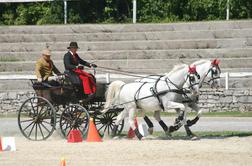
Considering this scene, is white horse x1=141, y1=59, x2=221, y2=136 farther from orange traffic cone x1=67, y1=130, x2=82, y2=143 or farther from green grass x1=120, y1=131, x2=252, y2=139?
orange traffic cone x1=67, y1=130, x2=82, y2=143

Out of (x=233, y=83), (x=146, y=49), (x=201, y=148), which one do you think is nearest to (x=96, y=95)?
(x=201, y=148)

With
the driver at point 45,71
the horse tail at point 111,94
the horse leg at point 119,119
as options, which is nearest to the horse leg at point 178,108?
the horse leg at point 119,119

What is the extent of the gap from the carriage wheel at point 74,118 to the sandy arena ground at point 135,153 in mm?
538

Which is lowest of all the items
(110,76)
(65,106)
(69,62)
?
(110,76)

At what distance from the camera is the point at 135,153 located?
15109mm

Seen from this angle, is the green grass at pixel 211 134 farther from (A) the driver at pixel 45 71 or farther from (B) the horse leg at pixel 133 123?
(A) the driver at pixel 45 71

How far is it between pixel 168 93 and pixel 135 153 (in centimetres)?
318

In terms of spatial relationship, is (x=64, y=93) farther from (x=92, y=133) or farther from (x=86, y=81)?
(x=92, y=133)

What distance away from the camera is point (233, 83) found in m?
26.3

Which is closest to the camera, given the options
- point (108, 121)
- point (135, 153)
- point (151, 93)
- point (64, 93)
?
point (135, 153)

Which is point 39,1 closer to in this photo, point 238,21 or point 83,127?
point 238,21

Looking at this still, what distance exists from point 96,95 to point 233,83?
8710mm

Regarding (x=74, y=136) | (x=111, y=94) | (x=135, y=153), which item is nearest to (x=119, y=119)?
(x=111, y=94)

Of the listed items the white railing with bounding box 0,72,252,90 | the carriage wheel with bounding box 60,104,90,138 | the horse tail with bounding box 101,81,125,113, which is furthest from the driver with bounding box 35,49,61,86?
the white railing with bounding box 0,72,252,90
